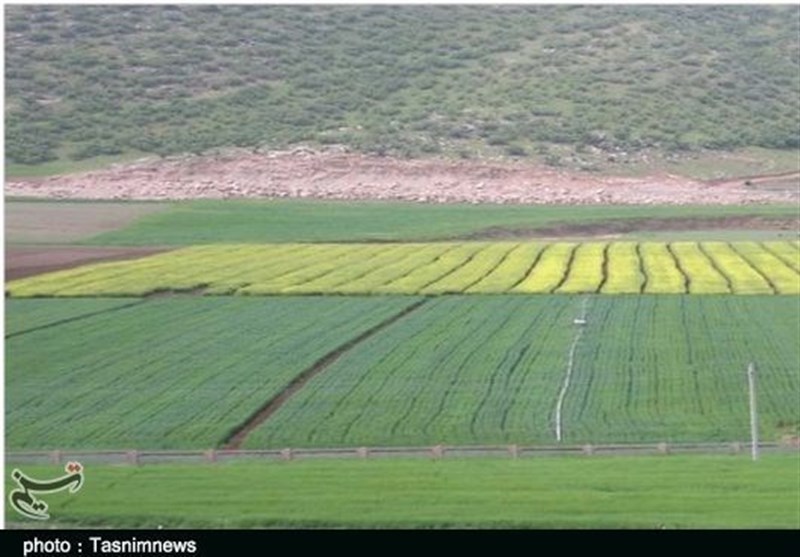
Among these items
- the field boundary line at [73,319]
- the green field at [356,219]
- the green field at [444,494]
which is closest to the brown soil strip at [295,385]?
the green field at [444,494]

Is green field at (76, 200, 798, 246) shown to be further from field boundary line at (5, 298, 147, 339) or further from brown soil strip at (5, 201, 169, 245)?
field boundary line at (5, 298, 147, 339)

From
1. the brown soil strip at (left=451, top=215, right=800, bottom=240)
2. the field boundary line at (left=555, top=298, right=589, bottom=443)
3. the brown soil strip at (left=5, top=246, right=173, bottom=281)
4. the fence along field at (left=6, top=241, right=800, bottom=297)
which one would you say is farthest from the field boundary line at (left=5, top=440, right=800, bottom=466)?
the brown soil strip at (left=451, top=215, right=800, bottom=240)

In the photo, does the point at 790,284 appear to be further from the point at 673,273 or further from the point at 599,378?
the point at 599,378

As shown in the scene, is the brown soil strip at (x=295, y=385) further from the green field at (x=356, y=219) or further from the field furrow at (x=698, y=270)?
the field furrow at (x=698, y=270)

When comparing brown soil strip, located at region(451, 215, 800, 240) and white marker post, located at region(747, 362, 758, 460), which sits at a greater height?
brown soil strip, located at region(451, 215, 800, 240)

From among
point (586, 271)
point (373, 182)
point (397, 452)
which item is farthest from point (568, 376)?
point (373, 182)

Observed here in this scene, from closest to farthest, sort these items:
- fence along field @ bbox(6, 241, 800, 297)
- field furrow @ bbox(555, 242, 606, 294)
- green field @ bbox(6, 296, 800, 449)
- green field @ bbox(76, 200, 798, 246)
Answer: green field @ bbox(6, 296, 800, 449) < fence along field @ bbox(6, 241, 800, 297) < green field @ bbox(76, 200, 798, 246) < field furrow @ bbox(555, 242, 606, 294)
